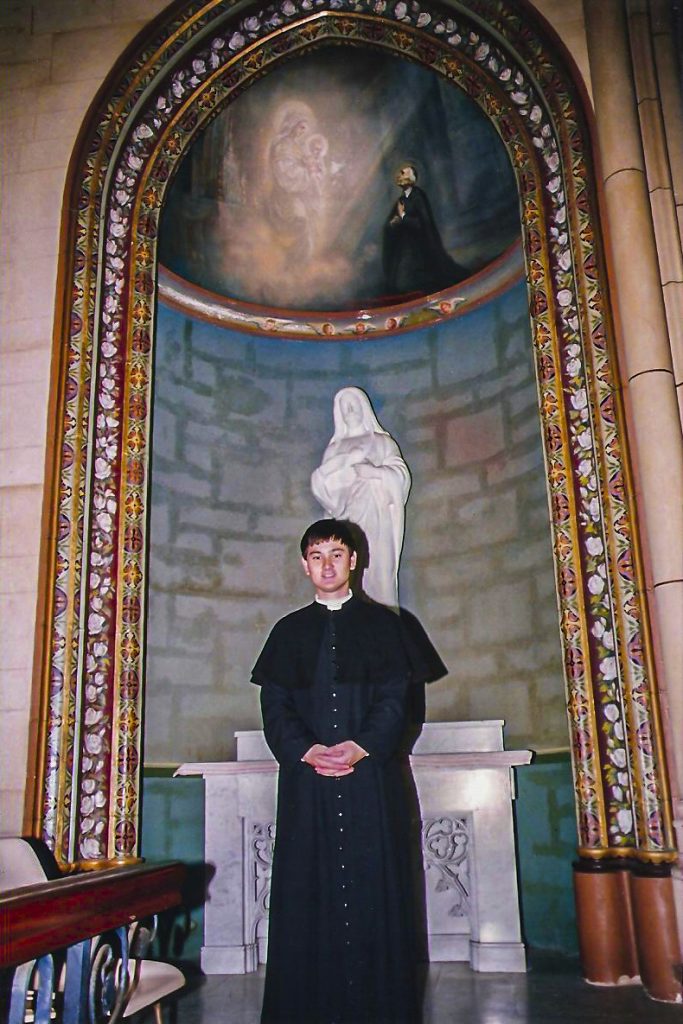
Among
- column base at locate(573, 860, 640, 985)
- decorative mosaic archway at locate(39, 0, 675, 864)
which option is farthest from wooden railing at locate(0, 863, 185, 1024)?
column base at locate(573, 860, 640, 985)

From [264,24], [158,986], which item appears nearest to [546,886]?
[158,986]

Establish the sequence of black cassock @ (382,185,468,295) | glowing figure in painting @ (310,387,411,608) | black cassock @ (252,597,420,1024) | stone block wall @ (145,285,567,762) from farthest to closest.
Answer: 1. black cassock @ (382,185,468,295)
2. glowing figure in painting @ (310,387,411,608)
3. stone block wall @ (145,285,567,762)
4. black cassock @ (252,597,420,1024)

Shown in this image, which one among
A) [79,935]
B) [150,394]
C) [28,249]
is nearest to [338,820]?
[79,935]

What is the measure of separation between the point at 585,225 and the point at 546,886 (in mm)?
3017

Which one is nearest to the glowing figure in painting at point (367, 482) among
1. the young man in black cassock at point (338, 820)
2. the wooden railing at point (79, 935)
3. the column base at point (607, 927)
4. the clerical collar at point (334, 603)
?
the clerical collar at point (334, 603)

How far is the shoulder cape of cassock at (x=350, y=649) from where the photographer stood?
138 inches

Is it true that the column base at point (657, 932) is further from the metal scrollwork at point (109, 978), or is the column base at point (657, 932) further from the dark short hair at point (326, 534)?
the metal scrollwork at point (109, 978)

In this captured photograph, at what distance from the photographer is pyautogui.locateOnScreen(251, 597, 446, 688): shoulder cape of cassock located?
3512mm

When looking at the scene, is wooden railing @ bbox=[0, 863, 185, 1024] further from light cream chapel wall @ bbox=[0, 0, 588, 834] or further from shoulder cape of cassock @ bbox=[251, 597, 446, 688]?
light cream chapel wall @ bbox=[0, 0, 588, 834]

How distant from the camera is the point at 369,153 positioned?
210 inches

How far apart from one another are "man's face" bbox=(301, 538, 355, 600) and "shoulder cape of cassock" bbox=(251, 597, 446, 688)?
0.23 ft

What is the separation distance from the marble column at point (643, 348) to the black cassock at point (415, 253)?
4.03 feet

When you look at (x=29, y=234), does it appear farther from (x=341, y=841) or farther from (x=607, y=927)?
(x=607, y=927)

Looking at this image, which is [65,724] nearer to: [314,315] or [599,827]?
[599,827]
